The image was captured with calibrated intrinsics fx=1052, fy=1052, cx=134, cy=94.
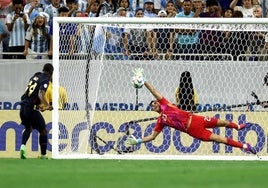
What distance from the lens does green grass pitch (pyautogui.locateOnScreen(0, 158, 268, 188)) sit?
39.1 ft

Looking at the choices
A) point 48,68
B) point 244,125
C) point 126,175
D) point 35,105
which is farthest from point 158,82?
point 126,175

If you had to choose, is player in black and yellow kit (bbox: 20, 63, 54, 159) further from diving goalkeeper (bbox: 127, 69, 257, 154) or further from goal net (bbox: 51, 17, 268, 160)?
diving goalkeeper (bbox: 127, 69, 257, 154)

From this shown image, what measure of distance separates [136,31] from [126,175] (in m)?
8.09

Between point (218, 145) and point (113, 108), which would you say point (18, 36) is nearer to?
point (113, 108)

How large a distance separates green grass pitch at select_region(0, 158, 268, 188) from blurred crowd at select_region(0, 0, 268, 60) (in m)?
4.82

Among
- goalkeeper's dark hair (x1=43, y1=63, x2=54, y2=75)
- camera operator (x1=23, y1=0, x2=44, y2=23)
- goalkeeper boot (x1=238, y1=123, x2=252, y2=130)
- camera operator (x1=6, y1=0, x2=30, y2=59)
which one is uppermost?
camera operator (x1=23, y1=0, x2=44, y2=23)

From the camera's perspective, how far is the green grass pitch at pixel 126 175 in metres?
11.9

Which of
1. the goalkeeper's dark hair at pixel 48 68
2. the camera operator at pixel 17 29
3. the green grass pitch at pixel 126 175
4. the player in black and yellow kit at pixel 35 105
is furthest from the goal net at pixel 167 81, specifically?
the green grass pitch at pixel 126 175

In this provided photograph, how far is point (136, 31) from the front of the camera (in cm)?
2105

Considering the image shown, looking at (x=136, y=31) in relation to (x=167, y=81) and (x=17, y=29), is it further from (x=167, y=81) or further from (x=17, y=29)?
(x=17, y=29)

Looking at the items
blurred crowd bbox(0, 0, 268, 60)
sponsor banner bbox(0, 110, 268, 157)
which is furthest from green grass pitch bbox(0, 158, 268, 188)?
blurred crowd bbox(0, 0, 268, 60)

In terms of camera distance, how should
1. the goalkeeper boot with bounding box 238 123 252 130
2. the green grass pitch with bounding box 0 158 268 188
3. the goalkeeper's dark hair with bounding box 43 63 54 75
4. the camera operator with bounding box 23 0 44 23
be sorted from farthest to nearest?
the camera operator with bounding box 23 0 44 23, the goalkeeper boot with bounding box 238 123 252 130, the goalkeeper's dark hair with bounding box 43 63 54 75, the green grass pitch with bounding box 0 158 268 188

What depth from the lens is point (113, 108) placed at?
2098 centimetres

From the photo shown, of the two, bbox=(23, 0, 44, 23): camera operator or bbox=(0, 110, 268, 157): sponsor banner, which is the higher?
bbox=(23, 0, 44, 23): camera operator
